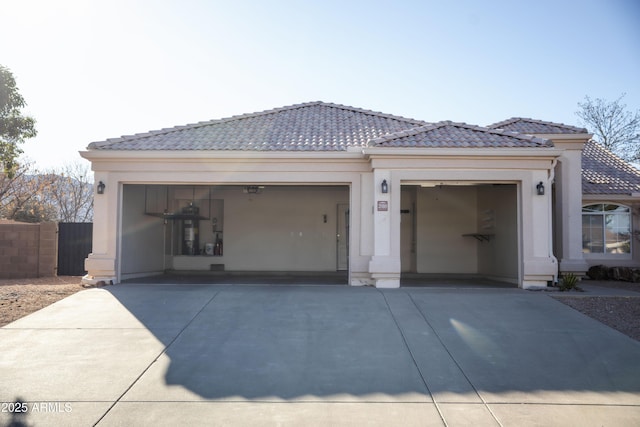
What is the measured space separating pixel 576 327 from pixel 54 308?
896 centimetres

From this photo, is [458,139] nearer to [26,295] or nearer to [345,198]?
[345,198]

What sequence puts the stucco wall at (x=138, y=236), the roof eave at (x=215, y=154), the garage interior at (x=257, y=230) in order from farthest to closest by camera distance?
the garage interior at (x=257, y=230) → the stucco wall at (x=138, y=236) → the roof eave at (x=215, y=154)

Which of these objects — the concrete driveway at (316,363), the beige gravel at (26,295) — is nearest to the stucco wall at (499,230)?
the concrete driveway at (316,363)

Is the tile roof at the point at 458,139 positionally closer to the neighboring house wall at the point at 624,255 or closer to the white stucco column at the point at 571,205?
the white stucco column at the point at 571,205

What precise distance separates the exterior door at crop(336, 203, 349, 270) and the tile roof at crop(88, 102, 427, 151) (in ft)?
9.53

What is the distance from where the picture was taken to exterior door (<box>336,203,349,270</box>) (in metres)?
15.9

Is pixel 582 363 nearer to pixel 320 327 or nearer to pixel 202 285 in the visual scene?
pixel 320 327

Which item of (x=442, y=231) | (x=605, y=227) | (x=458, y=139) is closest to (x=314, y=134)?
(x=458, y=139)

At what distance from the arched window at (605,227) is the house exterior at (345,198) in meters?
0.19

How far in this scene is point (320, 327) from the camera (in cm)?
783

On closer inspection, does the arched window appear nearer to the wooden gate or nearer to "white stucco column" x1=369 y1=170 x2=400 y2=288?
"white stucco column" x1=369 y1=170 x2=400 y2=288

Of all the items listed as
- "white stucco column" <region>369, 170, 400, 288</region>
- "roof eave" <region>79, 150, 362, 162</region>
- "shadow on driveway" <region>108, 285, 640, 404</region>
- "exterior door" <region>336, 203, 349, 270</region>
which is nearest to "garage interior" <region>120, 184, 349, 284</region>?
"exterior door" <region>336, 203, 349, 270</region>

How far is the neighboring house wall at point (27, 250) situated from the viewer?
14133 millimetres

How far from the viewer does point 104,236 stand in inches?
467
